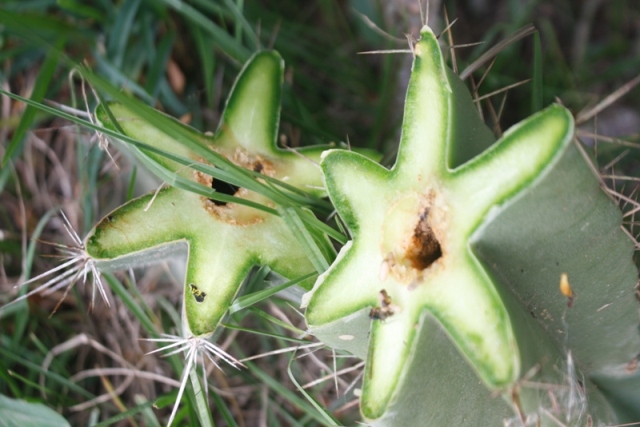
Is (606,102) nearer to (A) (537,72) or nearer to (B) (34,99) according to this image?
(A) (537,72)

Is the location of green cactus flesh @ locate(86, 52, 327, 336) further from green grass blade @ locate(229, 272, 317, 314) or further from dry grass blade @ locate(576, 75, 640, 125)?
dry grass blade @ locate(576, 75, 640, 125)

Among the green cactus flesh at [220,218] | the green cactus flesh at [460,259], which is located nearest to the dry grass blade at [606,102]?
the green cactus flesh at [460,259]

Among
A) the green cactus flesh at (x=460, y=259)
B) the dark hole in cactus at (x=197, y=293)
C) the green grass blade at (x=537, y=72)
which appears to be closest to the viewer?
the green cactus flesh at (x=460, y=259)

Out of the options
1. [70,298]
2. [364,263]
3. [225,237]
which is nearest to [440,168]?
[364,263]

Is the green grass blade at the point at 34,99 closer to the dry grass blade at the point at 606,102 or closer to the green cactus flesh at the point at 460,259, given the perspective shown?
the green cactus flesh at the point at 460,259

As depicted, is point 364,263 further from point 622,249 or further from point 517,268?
point 622,249

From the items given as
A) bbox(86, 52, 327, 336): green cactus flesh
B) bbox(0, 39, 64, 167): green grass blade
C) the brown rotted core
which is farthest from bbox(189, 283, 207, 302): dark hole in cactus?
bbox(0, 39, 64, 167): green grass blade

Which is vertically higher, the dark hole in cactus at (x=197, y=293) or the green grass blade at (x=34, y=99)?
the green grass blade at (x=34, y=99)

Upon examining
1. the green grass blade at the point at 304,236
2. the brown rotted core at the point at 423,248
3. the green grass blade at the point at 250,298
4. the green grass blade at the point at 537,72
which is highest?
the green grass blade at the point at 537,72
